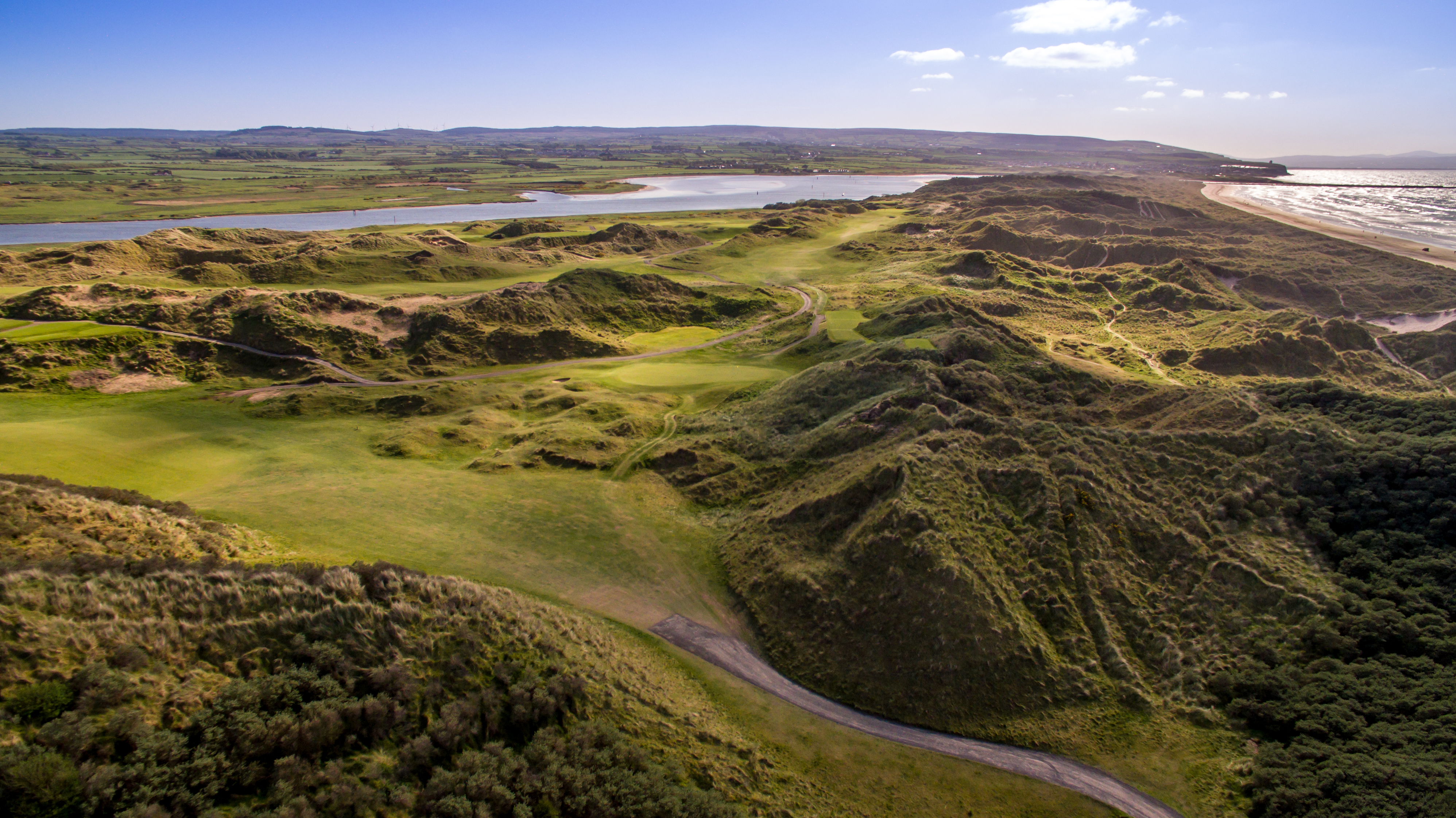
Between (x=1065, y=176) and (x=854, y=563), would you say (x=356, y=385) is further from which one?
(x=1065, y=176)

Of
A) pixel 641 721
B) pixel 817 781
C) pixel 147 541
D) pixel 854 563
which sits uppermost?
pixel 147 541

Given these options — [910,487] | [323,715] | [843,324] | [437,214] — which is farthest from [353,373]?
[437,214]

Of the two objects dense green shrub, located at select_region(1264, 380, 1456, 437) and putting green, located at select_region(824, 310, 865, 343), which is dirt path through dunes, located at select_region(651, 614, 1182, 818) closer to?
dense green shrub, located at select_region(1264, 380, 1456, 437)

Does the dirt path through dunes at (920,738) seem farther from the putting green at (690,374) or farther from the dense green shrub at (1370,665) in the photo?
the putting green at (690,374)

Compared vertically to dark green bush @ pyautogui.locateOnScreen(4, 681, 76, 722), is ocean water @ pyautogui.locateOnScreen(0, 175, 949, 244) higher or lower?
higher

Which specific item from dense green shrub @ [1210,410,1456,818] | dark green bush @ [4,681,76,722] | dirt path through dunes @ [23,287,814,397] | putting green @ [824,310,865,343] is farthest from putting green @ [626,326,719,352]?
dark green bush @ [4,681,76,722]

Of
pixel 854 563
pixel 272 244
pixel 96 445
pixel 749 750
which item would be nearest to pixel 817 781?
pixel 749 750

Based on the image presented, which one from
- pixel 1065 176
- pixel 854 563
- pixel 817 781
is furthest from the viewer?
pixel 1065 176
